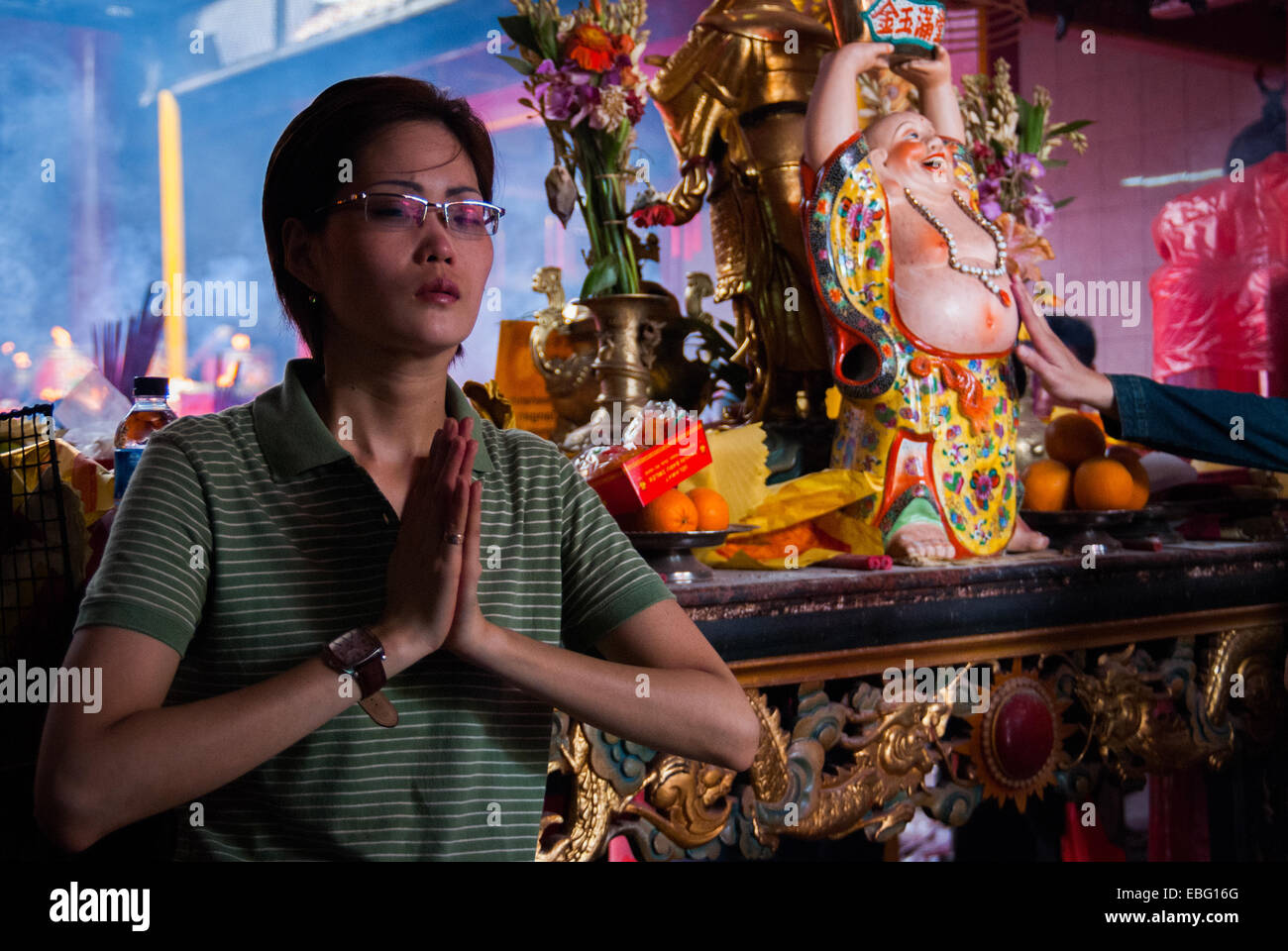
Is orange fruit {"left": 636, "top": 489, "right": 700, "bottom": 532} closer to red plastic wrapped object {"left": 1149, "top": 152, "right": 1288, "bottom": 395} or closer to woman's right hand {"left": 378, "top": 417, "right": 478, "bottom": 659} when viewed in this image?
woman's right hand {"left": 378, "top": 417, "right": 478, "bottom": 659}

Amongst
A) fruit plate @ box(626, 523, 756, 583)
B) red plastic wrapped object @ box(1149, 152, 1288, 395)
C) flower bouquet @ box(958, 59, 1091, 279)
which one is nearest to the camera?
fruit plate @ box(626, 523, 756, 583)

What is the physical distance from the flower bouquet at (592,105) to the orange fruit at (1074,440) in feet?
2.49

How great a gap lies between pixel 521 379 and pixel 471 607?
4.06 ft

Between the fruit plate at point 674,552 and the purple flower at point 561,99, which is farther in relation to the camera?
the purple flower at point 561,99

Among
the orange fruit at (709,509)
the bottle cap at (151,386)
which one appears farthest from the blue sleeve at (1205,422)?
the bottle cap at (151,386)

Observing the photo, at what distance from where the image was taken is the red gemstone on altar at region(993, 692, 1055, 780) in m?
1.63

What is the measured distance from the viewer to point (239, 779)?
87 cm

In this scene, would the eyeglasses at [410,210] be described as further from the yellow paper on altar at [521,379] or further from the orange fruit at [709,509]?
the yellow paper on altar at [521,379]

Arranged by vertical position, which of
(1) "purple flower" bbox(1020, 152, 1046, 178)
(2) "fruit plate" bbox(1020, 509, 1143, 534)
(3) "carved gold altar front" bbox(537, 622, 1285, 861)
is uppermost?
(1) "purple flower" bbox(1020, 152, 1046, 178)

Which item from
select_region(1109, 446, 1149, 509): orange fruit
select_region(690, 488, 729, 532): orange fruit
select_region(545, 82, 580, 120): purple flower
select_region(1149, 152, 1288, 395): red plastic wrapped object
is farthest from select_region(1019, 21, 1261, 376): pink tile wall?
select_region(690, 488, 729, 532): orange fruit

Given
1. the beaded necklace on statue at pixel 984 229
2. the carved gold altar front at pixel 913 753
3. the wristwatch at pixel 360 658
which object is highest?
the beaded necklace on statue at pixel 984 229

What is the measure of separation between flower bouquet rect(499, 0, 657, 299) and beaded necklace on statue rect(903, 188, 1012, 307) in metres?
0.47

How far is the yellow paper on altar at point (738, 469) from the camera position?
1.65 m
